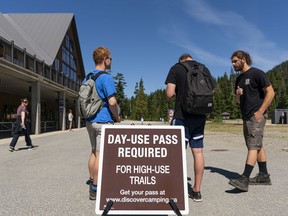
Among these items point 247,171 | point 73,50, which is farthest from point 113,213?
point 73,50

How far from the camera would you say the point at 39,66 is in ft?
75.9

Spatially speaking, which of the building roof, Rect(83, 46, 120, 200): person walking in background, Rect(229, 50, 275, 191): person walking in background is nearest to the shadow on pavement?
Rect(229, 50, 275, 191): person walking in background

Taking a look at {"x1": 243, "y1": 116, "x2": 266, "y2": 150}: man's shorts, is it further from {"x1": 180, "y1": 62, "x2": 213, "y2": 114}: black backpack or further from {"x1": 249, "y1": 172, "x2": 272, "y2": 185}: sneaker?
{"x1": 180, "y1": 62, "x2": 213, "y2": 114}: black backpack

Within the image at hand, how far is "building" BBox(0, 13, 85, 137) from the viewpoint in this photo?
2012 cm

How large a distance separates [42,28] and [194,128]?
4025 cm

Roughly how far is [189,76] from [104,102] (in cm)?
117

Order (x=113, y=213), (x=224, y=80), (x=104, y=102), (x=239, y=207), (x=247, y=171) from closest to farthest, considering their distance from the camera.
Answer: (x=113, y=213), (x=239, y=207), (x=104, y=102), (x=247, y=171), (x=224, y=80)

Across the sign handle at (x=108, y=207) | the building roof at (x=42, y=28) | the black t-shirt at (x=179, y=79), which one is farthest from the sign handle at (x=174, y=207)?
the building roof at (x=42, y=28)

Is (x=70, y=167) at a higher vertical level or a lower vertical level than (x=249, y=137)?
lower

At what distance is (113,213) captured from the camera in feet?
10.9

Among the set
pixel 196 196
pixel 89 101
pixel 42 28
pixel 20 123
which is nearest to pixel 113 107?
pixel 89 101

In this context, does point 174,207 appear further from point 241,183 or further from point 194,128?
point 241,183

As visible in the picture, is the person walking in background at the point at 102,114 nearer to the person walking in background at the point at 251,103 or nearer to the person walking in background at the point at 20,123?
the person walking in background at the point at 251,103

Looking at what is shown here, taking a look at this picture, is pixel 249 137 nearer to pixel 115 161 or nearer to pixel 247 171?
pixel 247 171
